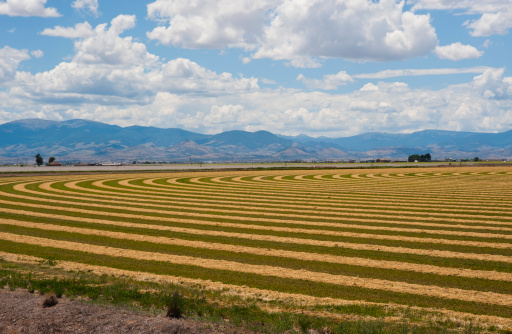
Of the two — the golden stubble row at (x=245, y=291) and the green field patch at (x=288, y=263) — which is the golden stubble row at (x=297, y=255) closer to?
the green field patch at (x=288, y=263)

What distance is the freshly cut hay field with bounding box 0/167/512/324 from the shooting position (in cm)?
913

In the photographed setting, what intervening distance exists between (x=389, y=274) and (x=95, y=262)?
23.8 ft

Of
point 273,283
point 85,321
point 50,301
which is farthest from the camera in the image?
point 273,283

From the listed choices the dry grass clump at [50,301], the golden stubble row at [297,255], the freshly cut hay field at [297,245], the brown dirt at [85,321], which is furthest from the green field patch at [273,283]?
the dry grass clump at [50,301]

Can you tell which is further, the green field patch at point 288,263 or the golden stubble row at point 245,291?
the green field patch at point 288,263

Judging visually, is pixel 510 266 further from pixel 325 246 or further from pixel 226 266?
pixel 226 266

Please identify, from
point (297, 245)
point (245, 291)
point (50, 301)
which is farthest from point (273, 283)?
point (50, 301)

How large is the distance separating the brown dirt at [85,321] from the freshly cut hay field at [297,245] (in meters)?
2.26

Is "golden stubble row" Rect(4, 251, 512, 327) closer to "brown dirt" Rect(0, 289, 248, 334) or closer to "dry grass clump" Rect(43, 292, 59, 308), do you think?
"brown dirt" Rect(0, 289, 248, 334)

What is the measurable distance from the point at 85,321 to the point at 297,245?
7324 mm

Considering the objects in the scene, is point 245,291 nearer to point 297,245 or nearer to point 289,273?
point 289,273

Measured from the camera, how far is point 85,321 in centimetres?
682

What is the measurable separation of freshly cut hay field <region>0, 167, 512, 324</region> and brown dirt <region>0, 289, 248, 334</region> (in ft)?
Result: 7.41

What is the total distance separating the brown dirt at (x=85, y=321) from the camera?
21.4 ft
